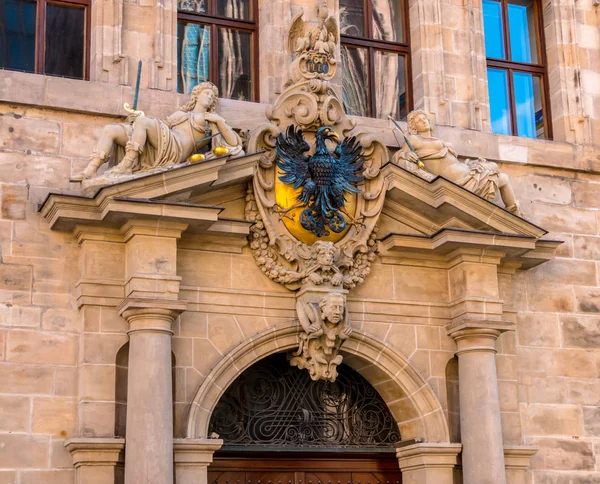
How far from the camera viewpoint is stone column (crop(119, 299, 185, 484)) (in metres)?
11.4

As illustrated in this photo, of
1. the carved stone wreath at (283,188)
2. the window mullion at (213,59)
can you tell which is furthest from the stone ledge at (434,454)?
the window mullion at (213,59)

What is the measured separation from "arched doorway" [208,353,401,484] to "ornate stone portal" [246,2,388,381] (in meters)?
0.58

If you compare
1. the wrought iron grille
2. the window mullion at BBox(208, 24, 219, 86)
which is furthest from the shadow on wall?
the window mullion at BBox(208, 24, 219, 86)

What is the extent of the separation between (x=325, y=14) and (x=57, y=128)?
120 inches

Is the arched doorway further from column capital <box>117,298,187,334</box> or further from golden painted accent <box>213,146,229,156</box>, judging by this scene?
golden painted accent <box>213,146,229,156</box>

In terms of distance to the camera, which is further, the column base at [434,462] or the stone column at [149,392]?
the column base at [434,462]

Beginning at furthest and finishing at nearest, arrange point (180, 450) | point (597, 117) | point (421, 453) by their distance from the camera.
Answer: point (597, 117), point (421, 453), point (180, 450)

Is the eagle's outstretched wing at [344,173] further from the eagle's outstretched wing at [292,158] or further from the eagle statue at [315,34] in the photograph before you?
the eagle statue at [315,34]

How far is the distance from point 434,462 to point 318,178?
305cm

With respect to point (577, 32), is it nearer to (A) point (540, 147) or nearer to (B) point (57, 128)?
(A) point (540, 147)

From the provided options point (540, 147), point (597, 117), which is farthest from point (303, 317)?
point (597, 117)

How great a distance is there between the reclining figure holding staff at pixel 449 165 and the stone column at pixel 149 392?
324cm

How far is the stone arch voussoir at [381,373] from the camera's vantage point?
12.5 metres

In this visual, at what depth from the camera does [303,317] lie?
12703 mm
